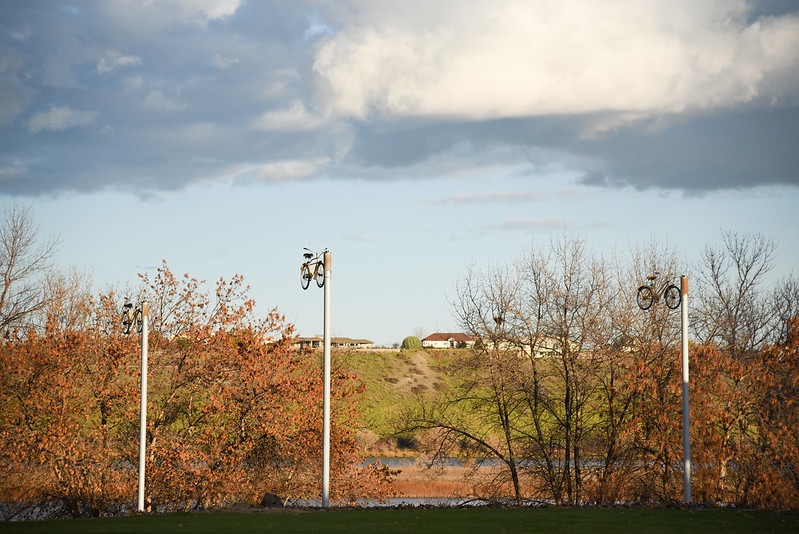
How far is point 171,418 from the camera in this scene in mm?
31406

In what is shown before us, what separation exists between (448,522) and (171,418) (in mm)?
15138

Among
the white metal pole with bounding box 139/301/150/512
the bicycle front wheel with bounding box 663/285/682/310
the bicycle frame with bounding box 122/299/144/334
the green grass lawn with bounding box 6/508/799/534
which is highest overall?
the bicycle front wheel with bounding box 663/285/682/310

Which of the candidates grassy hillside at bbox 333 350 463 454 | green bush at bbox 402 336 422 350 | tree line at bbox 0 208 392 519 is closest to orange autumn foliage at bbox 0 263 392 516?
tree line at bbox 0 208 392 519

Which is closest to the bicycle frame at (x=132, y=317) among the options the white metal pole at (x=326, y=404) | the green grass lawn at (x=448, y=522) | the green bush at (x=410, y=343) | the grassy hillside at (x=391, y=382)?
the white metal pole at (x=326, y=404)

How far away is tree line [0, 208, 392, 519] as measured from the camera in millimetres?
28766

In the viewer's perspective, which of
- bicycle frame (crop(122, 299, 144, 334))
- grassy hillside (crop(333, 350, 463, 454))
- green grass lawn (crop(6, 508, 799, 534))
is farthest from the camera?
grassy hillside (crop(333, 350, 463, 454))

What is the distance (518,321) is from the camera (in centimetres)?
3484

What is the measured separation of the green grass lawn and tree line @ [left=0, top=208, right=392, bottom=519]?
24.9 feet

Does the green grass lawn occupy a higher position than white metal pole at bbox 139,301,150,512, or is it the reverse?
white metal pole at bbox 139,301,150,512

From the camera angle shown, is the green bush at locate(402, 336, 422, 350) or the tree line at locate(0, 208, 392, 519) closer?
the tree line at locate(0, 208, 392, 519)

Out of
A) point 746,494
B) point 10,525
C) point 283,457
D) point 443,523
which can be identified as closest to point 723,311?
point 746,494

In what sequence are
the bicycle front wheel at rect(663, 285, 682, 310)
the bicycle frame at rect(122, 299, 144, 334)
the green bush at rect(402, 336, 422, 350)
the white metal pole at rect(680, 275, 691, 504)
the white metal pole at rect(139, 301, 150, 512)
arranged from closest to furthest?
the white metal pole at rect(680, 275, 691, 504) → the white metal pole at rect(139, 301, 150, 512) → the bicycle front wheel at rect(663, 285, 682, 310) → the bicycle frame at rect(122, 299, 144, 334) → the green bush at rect(402, 336, 422, 350)

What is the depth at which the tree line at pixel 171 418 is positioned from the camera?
94.4 ft

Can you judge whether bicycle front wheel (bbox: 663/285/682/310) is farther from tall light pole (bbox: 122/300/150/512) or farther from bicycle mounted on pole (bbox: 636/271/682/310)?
tall light pole (bbox: 122/300/150/512)
